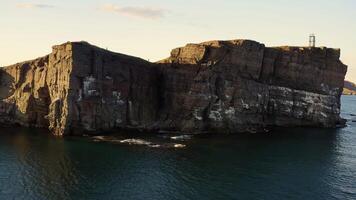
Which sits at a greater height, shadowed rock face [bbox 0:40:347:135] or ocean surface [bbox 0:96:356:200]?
shadowed rock face [bbox 0:40:347:135]

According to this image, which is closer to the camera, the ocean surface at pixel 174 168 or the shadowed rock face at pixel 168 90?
the ocean surface at pixel 174 168

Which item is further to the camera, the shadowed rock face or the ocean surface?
the shadowed rock face

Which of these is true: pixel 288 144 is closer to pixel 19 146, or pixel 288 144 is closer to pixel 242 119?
pixel 242 119

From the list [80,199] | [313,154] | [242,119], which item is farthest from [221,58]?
[80,199]

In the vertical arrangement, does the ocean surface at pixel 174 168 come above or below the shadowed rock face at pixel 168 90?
below

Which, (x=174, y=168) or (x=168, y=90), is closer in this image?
(x=174, y=168)
